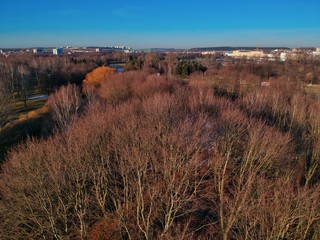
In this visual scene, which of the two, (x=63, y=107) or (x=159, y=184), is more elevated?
(x=63, y=107)

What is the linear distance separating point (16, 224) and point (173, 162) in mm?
7585

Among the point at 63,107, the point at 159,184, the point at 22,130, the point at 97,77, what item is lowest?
the point at 22,130

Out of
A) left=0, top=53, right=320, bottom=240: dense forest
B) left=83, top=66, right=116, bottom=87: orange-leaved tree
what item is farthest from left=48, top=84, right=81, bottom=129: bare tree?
left=83, top=66, right=116, bottom=87: orange-leaved tree

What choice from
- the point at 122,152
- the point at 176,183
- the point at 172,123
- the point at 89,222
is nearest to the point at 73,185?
the point at 89,222

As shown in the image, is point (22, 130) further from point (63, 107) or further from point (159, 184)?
point (159, 184)

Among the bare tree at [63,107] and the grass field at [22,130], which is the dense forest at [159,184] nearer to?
the bare tree at [63,107]

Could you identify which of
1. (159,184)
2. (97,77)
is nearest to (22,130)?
(97,77)

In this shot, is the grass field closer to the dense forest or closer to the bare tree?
the bare tree

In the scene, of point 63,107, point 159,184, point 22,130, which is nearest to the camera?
point 159,184

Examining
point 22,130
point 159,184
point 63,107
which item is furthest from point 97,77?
point 159,184

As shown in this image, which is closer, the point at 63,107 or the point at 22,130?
the point at 22,130

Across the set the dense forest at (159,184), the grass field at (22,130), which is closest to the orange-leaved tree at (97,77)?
the grass field at (22,130)

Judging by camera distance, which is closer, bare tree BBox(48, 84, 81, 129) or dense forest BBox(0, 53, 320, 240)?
dense forest BBox(0, 53, 320, 240)

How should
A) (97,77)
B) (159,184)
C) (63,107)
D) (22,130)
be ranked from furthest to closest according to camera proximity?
(97,77), (63,107), (22,130), (159,184)
